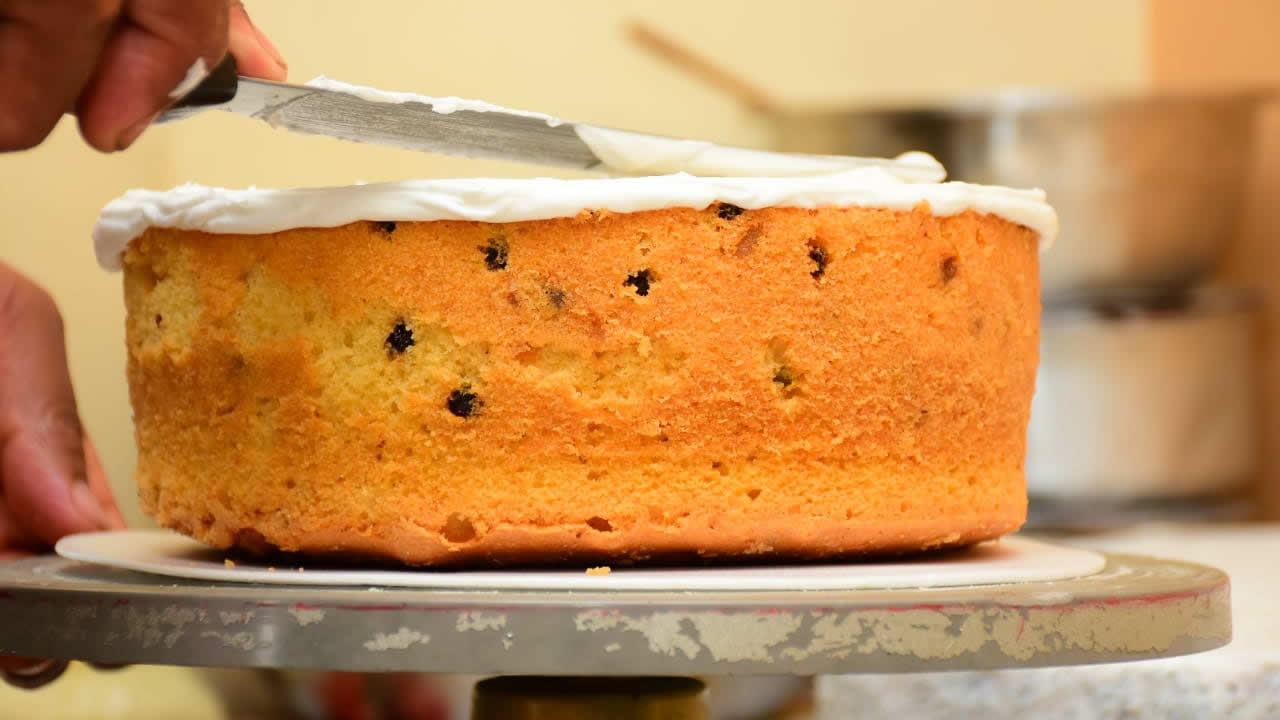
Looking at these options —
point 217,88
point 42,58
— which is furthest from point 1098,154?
point 42,58

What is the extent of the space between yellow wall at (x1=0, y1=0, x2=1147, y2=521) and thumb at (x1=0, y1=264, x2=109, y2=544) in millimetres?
294

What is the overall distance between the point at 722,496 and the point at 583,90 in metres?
1.19

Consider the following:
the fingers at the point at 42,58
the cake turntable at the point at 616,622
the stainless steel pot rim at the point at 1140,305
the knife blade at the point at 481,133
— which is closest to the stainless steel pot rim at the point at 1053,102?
the stainless steel pot rim at the point at 1140,305

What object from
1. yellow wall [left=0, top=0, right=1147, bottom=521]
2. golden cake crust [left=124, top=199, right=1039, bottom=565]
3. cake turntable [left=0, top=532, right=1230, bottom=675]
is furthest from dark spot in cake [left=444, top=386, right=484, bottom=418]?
yellow wall [left=0, top=0, right=1147, bottom=521]

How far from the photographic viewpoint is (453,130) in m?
0.73

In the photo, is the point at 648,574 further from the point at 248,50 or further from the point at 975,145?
the point at 975,145

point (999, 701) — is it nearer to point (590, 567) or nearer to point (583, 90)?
point (590, 567)

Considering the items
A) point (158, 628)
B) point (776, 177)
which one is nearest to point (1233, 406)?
point (776, 177)

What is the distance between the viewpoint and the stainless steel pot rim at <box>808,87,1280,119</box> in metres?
1.89

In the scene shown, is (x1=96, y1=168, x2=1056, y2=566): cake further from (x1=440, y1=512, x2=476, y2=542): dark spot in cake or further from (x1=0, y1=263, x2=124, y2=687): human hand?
(x1=0, y1=263, x2=124, y2=687): human hand

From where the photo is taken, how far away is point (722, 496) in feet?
2.41

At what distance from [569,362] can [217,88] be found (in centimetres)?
22

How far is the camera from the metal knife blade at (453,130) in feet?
2.27

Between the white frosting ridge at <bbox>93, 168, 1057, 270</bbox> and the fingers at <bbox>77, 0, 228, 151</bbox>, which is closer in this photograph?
the fingers at <bbox>77, 0, 228, 151</bbox>
